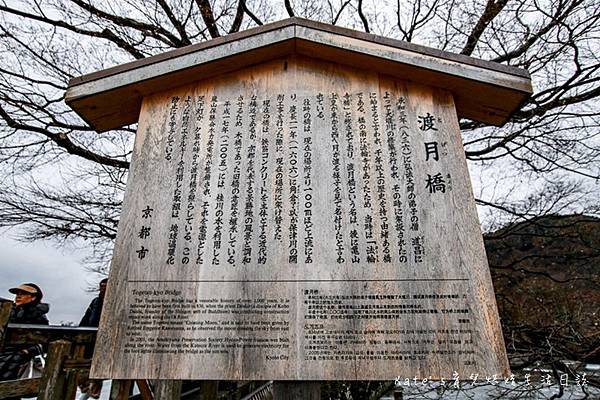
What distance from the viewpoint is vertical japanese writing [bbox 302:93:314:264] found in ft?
6.31

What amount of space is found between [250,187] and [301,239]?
49cm

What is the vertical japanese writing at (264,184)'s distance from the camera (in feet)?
6.37

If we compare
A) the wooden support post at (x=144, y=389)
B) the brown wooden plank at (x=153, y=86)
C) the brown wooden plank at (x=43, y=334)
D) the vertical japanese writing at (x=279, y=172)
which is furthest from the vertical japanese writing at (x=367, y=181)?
the wooden support post at (x=144, y=389)

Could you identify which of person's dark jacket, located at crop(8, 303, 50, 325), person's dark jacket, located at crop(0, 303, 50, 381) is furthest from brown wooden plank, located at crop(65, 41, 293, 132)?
person's dark jacket, located at crop(8, 303, 50, 325)

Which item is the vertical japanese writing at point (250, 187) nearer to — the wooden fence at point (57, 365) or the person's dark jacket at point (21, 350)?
the wooden fence at point (57, 365)

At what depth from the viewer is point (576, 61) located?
4.39m

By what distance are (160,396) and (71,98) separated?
3.47m

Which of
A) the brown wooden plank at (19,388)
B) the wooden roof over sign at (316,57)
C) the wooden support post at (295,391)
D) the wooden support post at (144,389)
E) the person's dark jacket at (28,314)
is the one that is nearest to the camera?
the wooden support post at (295,391)

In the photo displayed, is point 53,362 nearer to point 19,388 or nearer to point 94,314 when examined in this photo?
point 19,388

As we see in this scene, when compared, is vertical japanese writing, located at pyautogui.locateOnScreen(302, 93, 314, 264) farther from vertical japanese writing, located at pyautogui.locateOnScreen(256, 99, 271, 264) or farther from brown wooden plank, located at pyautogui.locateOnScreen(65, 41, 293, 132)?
brown wooden plank, located at pyautogui.locateOnScreen(65, 41, 293, 132)

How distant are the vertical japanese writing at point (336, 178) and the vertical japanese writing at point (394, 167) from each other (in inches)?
11.0

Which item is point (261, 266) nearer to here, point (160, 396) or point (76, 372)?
point (76, 372)

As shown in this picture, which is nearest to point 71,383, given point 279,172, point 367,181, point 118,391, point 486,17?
point 118,391

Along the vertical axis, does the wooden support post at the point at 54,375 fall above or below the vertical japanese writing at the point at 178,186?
below
